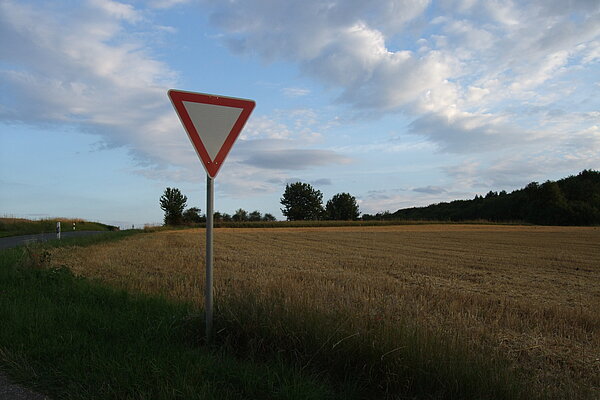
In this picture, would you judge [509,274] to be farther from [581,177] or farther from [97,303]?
[581,177]

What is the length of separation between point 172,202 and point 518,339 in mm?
87160

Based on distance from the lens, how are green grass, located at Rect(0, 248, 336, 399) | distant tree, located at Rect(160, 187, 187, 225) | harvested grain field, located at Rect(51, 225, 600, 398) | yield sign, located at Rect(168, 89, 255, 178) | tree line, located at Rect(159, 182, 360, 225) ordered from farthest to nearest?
tree line, located at Rect(159, 182, 360, 225) → distant tree, located at Rect(160, 187, 187, 225) → harvested grain field, located at Rect(51, 225, 600, 398) → yield sign, located at Rect(168, 89, 255, 178) → green grass, located at Rect(0, 248, 336, 399)

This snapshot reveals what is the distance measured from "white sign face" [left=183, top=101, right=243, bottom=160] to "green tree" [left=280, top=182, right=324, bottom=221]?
120 meters

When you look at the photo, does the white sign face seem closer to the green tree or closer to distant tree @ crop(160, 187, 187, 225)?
distant tree @ crop(160, 187, 187, 225)

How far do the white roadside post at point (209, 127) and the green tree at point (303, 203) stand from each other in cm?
11989

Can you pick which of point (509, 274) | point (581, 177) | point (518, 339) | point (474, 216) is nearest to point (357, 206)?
point (474, 216)

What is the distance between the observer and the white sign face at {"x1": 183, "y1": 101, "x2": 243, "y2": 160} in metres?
4.86

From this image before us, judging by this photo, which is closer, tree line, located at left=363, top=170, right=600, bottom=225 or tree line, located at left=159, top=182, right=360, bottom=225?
tree line, located at left=363, top=170, right=600, bottom=225

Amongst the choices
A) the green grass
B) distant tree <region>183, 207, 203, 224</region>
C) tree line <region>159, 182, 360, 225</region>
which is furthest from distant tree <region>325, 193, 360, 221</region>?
the green grass

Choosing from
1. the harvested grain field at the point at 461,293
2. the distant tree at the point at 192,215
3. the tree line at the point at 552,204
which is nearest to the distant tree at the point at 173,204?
the distant tree at the point at 192,215

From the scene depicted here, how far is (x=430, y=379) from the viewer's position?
3795 millimetres

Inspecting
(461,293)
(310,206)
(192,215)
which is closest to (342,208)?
(310,206)

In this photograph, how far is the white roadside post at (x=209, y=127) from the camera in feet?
15.8

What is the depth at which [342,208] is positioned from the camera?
131 metres
